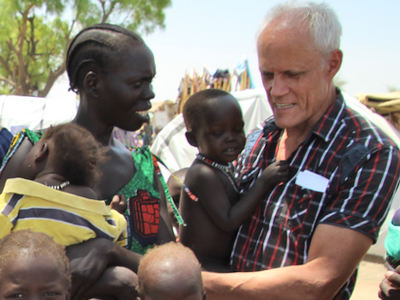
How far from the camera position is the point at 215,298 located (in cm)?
211

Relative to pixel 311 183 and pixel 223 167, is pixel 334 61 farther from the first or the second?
pixel 223 167

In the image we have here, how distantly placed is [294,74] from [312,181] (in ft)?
1.78

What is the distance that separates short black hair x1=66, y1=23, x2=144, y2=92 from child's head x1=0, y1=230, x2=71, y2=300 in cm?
90

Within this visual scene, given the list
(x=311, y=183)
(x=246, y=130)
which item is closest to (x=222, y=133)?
(x=311, y=183)

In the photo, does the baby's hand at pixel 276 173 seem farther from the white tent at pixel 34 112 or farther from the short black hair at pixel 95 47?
the white tent at pixel 34 112

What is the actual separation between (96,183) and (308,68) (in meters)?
1.18

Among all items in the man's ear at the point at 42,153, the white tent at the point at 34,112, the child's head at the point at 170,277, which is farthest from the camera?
the white tent at the point at 34,112

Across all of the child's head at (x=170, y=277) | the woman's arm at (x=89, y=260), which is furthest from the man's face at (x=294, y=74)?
the woman's arm at (x=89, y=260)

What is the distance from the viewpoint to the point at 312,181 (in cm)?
207

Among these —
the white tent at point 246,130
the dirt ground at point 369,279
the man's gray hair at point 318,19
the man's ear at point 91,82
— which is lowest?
the dirt ground at point 369,279

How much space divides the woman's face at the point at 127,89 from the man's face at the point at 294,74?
24.3 inches

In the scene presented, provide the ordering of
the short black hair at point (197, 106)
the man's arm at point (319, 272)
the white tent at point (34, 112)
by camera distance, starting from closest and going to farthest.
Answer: the man's arm at point (319, 272) < the short black hair at point (197, 106) < the white tent at point (34, 112)

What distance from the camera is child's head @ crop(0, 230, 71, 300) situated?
143 centimetres

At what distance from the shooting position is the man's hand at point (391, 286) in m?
1.96
